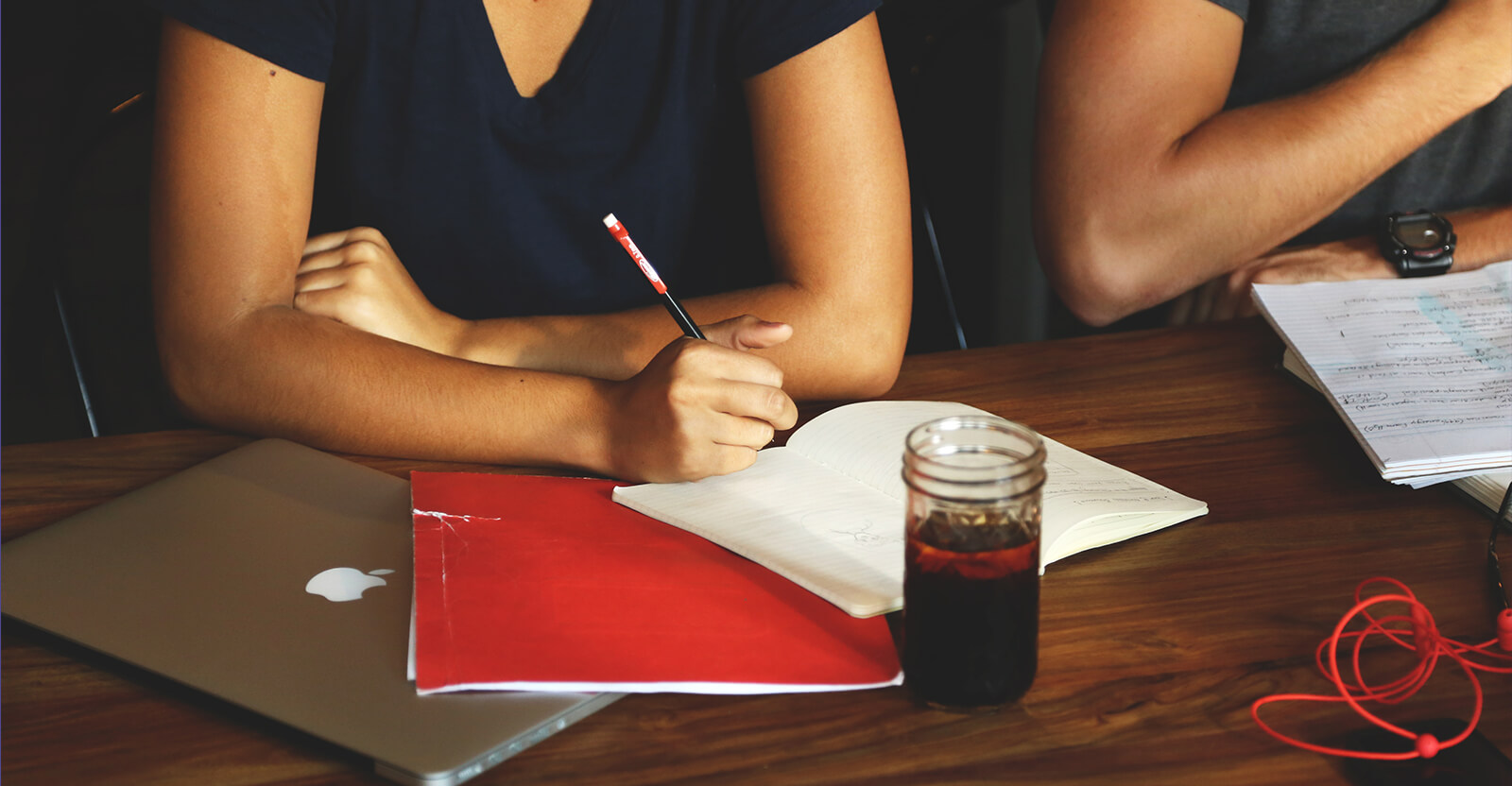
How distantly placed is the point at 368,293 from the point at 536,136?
10.1 inches

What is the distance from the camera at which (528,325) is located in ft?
3.75

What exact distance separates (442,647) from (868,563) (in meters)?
0.27

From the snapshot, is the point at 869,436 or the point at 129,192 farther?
the point at 129,192

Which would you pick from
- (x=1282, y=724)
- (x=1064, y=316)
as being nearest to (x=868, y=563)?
(x=1282, y=724)

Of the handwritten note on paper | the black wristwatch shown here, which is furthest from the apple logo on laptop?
the black wristwatch

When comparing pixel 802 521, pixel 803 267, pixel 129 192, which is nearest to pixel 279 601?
pixel 802 521

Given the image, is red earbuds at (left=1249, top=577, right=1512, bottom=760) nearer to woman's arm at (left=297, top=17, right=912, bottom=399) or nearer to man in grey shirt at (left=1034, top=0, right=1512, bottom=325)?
woman's arm at (left=297, top=17, right=912, bottom=399)

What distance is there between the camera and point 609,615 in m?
0.71

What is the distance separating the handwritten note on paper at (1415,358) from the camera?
2.89 ft

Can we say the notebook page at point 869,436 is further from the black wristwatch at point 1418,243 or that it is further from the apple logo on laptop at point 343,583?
the black wristwatch at point 1418,243

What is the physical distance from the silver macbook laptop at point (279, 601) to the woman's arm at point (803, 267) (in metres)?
0.24

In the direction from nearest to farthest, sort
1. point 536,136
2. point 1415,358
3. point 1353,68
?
point 1415,358 → point 536,136 → point 1353,68

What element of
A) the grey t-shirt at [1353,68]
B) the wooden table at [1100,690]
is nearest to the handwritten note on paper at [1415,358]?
the wooden table at [1100,690]

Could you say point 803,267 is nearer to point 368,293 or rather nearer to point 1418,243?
point 368,293
